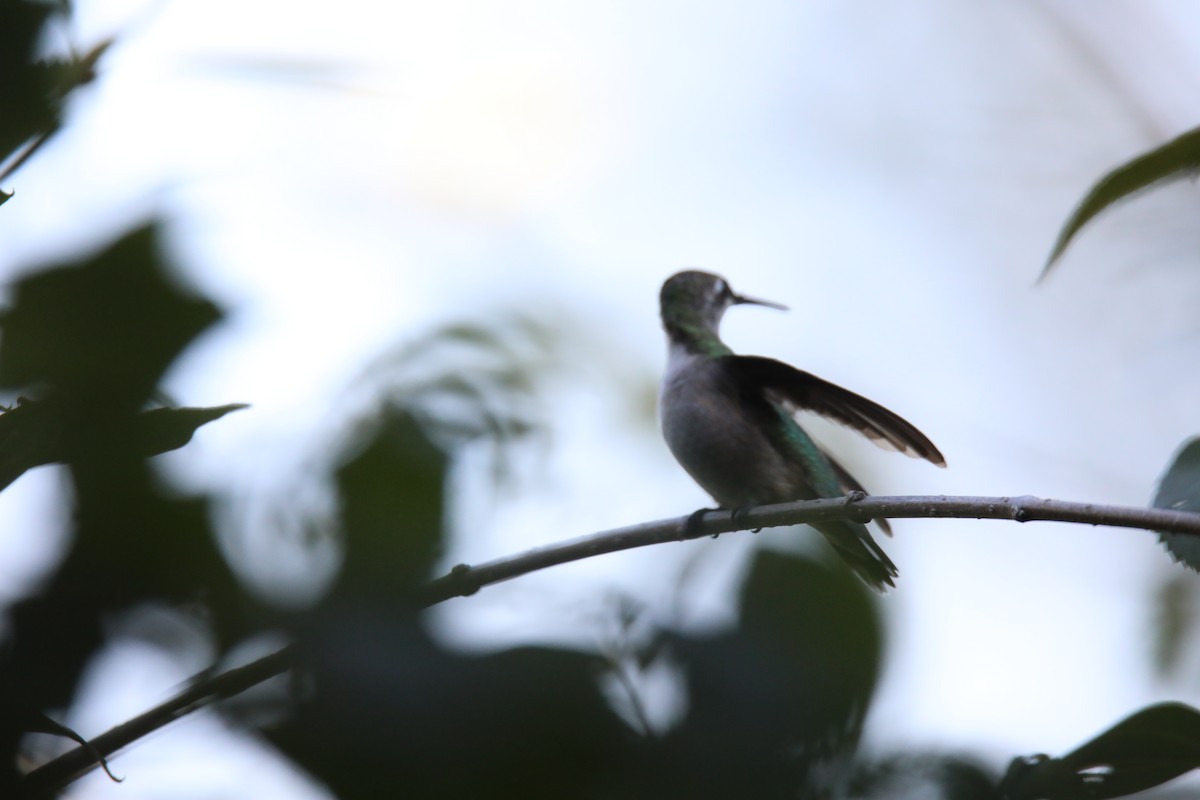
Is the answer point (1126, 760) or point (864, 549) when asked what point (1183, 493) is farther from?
point (864, 549)

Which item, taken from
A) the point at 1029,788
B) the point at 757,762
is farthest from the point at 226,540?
the point at 1029,788

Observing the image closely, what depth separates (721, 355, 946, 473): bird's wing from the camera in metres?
1.78

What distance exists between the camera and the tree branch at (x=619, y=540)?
69 centimetres

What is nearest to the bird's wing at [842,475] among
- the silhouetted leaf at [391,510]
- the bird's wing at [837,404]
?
the bird's wing at [837,404]

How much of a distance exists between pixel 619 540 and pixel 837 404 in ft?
2.72

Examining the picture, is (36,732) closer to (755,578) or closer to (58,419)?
(58,419)

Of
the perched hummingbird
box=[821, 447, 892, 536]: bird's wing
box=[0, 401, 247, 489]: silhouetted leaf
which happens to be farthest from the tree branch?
box=[821, 447, 892, 536]: bird's wing

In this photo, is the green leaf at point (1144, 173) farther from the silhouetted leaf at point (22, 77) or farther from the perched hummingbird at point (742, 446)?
the perched hummingbird at point (742, 446)

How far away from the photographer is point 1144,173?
973 mm

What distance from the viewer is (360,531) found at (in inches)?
30.4

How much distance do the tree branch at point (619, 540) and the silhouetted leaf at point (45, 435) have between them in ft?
0.52

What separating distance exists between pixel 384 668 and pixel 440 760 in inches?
2.5

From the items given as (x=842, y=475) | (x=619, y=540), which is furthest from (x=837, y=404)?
(x=842, y=475)

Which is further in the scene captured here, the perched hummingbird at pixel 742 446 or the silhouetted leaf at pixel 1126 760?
the perched hummingbird at pixel 742 446
